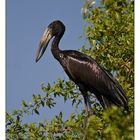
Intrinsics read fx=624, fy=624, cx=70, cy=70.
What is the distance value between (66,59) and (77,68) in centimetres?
15

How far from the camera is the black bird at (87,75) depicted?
586 cm

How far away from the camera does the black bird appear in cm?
586

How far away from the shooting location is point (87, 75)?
20.1 feet

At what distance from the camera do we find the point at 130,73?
20.0 ft

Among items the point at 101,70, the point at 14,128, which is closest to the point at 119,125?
the point at 101,70

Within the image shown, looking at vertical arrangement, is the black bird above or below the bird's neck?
below

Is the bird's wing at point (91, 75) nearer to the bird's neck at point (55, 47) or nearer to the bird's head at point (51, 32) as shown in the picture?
the bird's neck at point (55, 47)

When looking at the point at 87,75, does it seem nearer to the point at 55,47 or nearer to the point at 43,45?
the point at 55,47

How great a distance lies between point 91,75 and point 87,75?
5 cm
